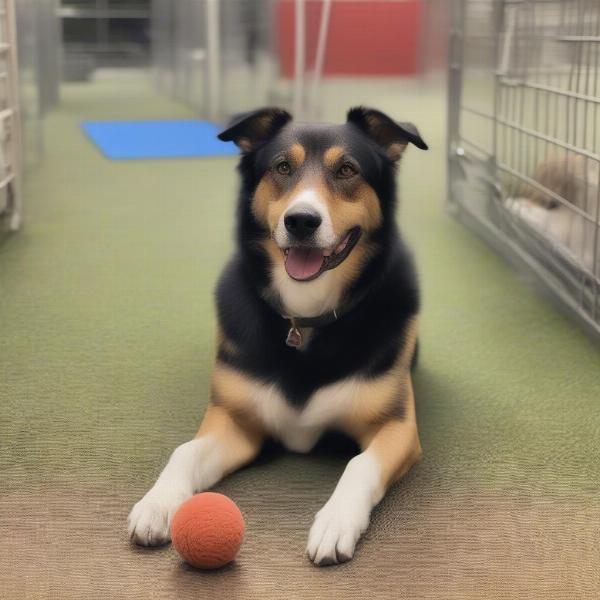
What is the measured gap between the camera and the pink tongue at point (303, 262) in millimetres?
1747

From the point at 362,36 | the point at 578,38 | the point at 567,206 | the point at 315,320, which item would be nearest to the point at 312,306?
the point at 315,320

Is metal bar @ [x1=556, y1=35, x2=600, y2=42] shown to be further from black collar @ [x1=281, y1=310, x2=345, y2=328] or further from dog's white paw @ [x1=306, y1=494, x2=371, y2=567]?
dog's white paw @ [x1=306, y1=494, x2=371, y2=567]

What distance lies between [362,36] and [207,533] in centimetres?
659

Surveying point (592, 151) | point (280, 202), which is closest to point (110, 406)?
point (280, 202)

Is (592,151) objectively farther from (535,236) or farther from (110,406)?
(110,406)

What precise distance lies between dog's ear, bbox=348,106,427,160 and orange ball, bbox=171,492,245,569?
83 centimetres

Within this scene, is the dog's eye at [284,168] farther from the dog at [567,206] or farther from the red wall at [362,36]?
the red wall at [362,36]

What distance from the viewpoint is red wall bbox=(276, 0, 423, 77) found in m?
6.65

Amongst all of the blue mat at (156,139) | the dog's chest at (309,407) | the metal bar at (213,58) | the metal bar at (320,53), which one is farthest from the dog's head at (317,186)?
the metal bar at (213,58)

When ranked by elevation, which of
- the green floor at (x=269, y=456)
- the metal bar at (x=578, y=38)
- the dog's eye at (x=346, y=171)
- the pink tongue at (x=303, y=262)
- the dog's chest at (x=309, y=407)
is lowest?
the green floor at (x=269, y=456)

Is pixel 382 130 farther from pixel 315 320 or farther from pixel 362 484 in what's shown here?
pixel 362 484

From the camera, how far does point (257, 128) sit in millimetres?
1893

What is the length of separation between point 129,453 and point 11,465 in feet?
0.77

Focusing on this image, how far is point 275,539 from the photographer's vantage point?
156cm
